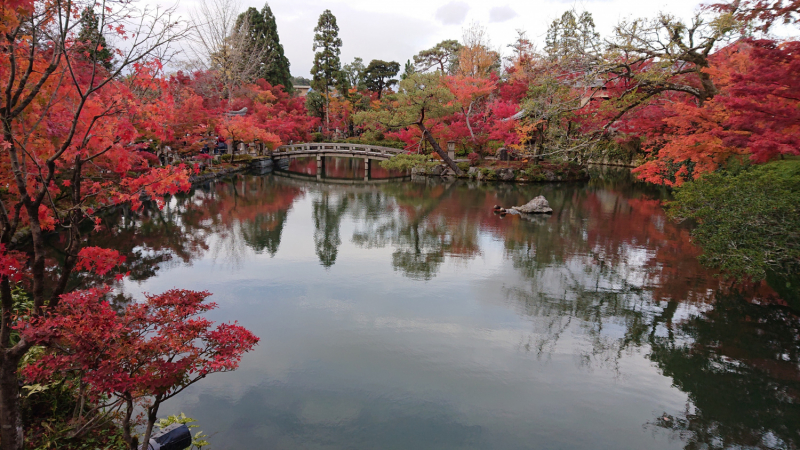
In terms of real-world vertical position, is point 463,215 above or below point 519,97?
below

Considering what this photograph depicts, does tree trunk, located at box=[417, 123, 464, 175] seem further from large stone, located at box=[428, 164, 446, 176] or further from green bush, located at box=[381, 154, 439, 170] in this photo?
green bush, located at box=[381, 154, 439, 170]

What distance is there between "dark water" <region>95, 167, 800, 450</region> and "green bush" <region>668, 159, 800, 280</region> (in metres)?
0.99

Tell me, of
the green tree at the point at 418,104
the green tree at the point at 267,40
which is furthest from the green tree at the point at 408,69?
the green tree at the point at 418,104

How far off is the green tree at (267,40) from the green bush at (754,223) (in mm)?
31827

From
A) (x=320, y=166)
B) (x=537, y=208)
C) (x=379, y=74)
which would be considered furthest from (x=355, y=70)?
(x=537, y=208)

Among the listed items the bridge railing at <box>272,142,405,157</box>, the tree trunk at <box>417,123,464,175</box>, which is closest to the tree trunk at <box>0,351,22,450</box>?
the tree trunk at <box>417,123,464,175</box>

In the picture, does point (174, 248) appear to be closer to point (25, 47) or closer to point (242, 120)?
point (25, 47)

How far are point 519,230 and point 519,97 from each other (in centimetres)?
1679

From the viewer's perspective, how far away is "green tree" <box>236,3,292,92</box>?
109 feet

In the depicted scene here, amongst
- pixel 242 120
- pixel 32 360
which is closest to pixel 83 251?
pixel 32 360

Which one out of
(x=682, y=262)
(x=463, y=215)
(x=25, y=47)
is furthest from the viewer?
(x=463, y=215)

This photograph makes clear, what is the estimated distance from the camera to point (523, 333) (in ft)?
21.1

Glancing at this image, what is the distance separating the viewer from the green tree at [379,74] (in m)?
40.4

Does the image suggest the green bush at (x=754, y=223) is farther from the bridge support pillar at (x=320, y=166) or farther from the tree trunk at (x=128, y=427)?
the bridge support pillar at (x=320, y=166)
